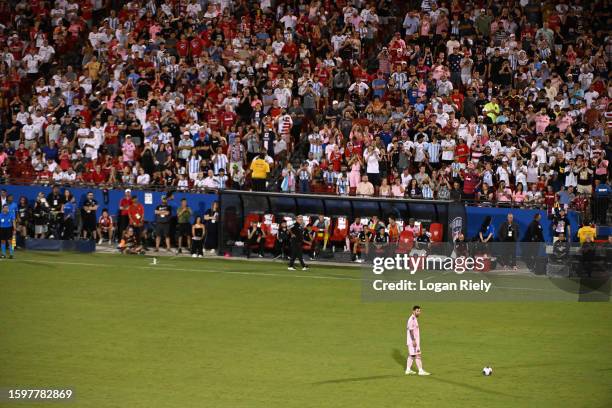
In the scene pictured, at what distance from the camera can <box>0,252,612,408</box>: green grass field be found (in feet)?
70.0

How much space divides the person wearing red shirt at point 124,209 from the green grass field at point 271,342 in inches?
131

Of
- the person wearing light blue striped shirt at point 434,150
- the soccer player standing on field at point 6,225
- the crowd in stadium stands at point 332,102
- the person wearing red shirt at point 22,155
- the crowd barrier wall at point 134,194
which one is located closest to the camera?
the soccer player standing on field at point 6,225

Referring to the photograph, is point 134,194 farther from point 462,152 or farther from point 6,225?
point 462,152

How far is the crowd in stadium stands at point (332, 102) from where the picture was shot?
120 ft

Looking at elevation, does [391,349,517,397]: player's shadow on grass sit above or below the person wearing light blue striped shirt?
below

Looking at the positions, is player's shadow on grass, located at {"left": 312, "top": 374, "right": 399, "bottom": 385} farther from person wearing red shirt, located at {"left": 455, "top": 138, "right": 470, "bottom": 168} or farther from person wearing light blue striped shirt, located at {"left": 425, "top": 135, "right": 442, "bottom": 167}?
person wearing light blue striped shirt, located at {"left": 425, "top": 135, "right": 442, "bottom": 167}

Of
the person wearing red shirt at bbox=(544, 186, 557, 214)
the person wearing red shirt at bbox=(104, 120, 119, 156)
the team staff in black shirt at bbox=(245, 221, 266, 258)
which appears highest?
the person wearing red shirt at bbox=(104, 120, 119, 156)

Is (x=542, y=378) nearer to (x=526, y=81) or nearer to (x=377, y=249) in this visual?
(x=377, y=249)

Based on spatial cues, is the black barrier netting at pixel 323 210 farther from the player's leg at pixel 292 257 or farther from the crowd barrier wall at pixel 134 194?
the player's leg at pixel 292 257

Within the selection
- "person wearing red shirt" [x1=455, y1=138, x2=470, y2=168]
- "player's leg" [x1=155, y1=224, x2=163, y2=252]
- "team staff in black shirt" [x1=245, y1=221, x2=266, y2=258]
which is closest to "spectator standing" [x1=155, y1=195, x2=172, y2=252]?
"player's leg" [x1=155, y1=224, x2=163, y2=252]

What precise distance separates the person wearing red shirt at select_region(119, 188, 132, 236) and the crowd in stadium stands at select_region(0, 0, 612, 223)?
88cm

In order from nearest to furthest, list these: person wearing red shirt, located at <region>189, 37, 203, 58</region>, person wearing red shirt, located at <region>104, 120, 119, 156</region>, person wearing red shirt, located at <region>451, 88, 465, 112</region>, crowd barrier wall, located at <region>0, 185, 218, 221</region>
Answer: crowd barrier wall, located at <region>0, 185, 218, 221</region> → person wearing red shirt, located at <region>451, 88, 465, 112</region> → person wearing red shirt, located at <region>104, 120, 119, 156</region> → person wearing red shirt, located at <region>189, 37, 203, 58</region>

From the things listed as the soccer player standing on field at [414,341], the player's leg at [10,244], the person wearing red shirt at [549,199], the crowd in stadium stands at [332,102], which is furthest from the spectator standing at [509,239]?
the player's leg at [10,244]

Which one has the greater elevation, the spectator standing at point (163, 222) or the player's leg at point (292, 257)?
the spectator standing at point (163, 222)
